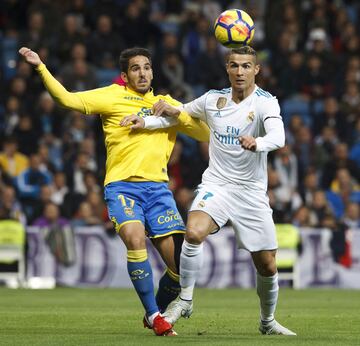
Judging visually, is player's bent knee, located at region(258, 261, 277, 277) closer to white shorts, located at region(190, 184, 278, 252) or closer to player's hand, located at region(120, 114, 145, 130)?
white shorts, located at region(190, 184, 278, 252)

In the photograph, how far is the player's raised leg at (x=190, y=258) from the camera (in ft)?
32.6

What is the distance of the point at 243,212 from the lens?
10148mm

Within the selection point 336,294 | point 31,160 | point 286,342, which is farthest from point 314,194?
point 286,342

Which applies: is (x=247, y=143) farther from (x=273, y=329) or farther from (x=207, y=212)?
(x=273, y=329)

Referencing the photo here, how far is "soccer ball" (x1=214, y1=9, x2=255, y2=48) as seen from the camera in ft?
34.6

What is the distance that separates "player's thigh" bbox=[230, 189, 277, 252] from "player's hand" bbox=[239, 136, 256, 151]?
3.10 feet

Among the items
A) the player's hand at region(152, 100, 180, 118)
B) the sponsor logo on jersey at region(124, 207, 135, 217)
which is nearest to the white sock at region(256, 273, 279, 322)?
the sponsor logo on jersey at region(124, 207, 135, 217)

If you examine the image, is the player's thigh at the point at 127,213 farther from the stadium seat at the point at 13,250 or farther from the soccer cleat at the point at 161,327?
the stadium seat at the point at 13,250

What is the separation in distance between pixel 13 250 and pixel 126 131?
9.63m

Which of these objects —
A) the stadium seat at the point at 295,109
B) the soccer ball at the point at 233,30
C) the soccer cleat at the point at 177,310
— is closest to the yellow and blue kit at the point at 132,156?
the soccer cleat at the point at 177,310

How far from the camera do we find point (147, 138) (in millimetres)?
10625

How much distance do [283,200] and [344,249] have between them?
1.42m

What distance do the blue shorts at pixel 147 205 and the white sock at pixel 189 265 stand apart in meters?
0.44

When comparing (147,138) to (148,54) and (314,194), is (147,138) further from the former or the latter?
(314,194)
